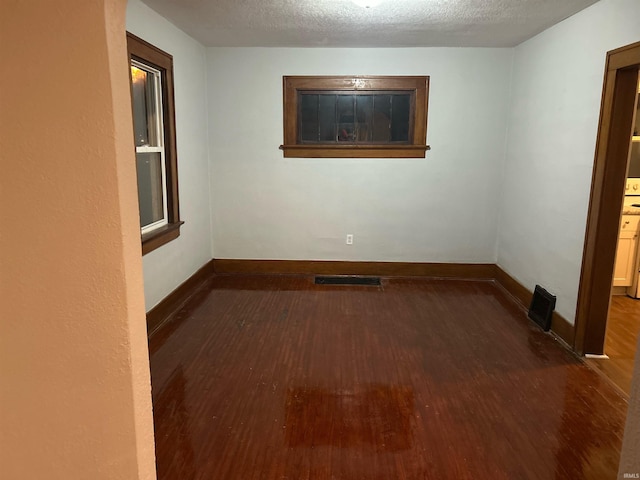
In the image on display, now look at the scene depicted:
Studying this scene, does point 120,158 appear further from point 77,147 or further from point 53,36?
point 53,36

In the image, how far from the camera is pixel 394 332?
3.75m

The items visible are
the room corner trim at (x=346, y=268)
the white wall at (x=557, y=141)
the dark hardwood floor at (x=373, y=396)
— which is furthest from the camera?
the room corner trim at (x=346, y=268)

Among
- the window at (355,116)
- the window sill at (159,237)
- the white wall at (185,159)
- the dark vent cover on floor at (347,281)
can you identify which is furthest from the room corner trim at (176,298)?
the window at (355,116)

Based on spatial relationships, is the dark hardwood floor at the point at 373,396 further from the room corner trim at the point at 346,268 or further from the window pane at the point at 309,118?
the window pane at the point at 309,118

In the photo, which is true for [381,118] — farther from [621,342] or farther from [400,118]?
[621,342]

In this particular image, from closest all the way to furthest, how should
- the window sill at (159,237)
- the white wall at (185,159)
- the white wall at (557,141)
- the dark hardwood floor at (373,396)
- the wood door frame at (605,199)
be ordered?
the dark hardwood floor at (373,396)
the wood door frame at (605,199)
the white wall at (557,141)
the window sill at (159,237)
the white wall at (185,159)

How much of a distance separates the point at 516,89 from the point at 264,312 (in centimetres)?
333

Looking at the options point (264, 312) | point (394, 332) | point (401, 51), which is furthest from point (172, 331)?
point (401, 51)

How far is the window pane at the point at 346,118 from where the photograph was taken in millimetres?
4906

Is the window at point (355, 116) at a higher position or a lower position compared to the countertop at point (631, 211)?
higher

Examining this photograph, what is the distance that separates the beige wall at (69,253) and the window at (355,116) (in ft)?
12.6

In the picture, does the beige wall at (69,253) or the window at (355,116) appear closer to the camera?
the beige wall at (69,253)

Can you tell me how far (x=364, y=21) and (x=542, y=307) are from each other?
2.77m

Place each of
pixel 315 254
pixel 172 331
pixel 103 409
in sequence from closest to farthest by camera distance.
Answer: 1. pixel 103 409
2. pixel 172 331
3. pixel 315 254
